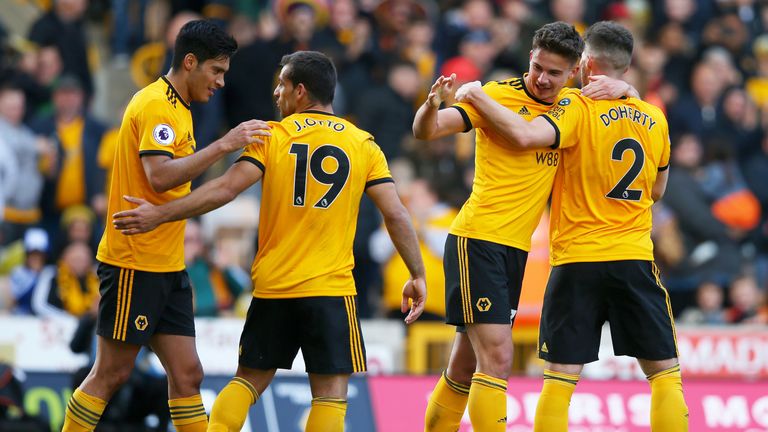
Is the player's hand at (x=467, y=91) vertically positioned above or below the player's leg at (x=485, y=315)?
above

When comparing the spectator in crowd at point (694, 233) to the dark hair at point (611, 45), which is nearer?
the dark hair at point (611, 45)

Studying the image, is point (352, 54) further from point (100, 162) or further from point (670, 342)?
point (670, 342)

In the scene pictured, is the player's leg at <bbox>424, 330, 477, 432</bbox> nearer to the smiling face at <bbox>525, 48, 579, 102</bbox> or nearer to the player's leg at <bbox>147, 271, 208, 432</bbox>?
the player's leg at <bbox>147, 271, 208, 432</bbox>

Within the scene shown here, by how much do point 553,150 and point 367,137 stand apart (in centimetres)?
114

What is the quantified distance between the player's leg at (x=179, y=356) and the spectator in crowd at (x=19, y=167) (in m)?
6.76

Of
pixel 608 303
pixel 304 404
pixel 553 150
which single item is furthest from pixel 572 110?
pixel 304 404

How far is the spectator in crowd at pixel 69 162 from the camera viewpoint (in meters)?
15.4

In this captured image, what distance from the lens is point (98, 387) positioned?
8586mm

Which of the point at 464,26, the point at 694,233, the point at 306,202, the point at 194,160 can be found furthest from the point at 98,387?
the point at 464,26

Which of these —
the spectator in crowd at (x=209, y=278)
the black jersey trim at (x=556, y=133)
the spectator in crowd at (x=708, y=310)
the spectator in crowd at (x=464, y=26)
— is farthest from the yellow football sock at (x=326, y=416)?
the spectator in crowd at (x=464, y=26)

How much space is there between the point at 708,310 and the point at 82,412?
7985mm

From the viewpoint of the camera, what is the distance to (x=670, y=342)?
8.59 meters

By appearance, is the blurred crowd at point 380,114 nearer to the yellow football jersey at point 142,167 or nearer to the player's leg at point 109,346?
the player's leg at point 109,346

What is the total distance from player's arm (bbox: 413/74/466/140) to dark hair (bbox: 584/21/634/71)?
3.08 feet
